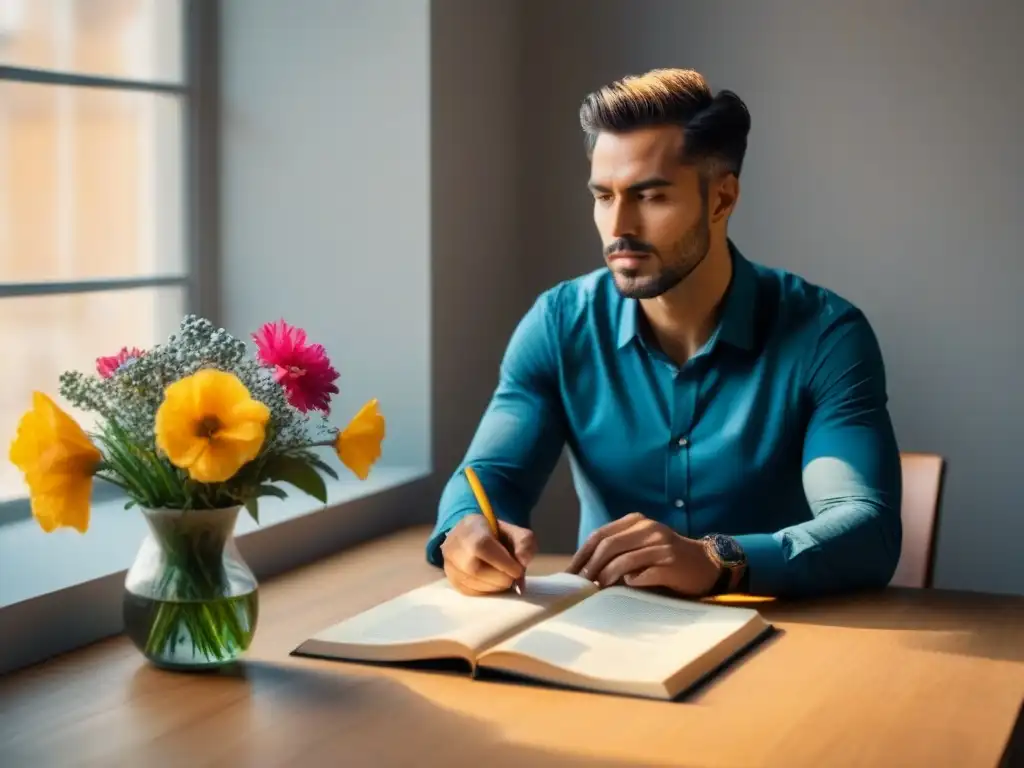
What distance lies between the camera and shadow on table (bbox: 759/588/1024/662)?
5.30ft

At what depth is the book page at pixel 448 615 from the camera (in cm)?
150

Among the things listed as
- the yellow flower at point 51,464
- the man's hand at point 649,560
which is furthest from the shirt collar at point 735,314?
the yellow flower at point 51,464

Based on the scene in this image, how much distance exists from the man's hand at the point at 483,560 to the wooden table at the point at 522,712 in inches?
6.9

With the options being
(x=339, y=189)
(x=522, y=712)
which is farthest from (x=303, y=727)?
(x=339, y=189)

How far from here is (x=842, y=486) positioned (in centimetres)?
189

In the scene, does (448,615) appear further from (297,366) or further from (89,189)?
(89,189)

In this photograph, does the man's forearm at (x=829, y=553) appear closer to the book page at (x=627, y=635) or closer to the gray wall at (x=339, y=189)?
the book page at (x=627, y=635)

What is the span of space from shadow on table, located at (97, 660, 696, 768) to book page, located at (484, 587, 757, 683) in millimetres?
124

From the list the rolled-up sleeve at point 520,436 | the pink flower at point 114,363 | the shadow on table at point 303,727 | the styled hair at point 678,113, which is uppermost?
the styled hair at point 678,113

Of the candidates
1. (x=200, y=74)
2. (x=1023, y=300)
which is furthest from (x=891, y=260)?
(x=200, y=74)

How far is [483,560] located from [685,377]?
1.77 ft

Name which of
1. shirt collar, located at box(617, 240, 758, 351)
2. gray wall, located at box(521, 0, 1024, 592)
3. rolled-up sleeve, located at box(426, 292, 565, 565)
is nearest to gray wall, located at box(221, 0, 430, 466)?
rolled-up sleeve, located at box(426, 292, 565, 565)

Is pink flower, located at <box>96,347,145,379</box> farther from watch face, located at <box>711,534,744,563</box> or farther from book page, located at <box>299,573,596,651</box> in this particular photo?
watch face, located at <box>711,534,744,563</box>

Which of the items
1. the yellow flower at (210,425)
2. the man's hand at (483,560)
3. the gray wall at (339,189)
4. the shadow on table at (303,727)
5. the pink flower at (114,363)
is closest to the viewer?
the shadow on table at (303,727)
